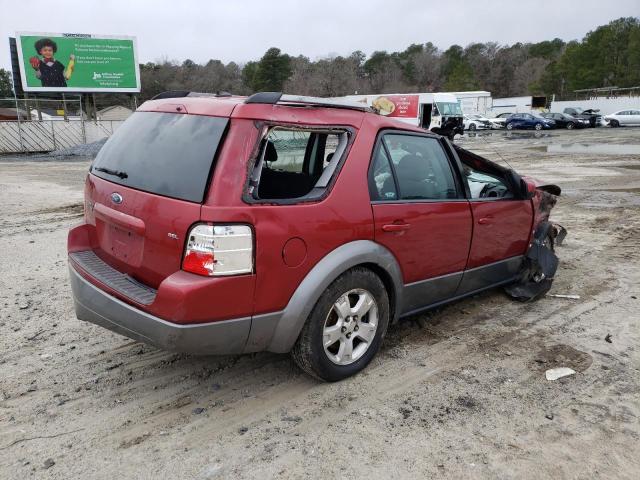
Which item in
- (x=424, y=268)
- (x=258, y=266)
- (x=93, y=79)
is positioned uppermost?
(x=93, y=79)

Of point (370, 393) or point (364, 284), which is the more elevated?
point (364, 284)

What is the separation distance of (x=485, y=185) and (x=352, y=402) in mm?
2563

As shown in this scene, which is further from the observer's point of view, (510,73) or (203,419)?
(510,73)

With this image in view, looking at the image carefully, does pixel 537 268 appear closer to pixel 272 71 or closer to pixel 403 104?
pixel 403 104

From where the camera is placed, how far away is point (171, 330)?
107 inches

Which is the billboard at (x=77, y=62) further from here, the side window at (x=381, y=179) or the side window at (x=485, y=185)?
the side window at (x=381, y=179)

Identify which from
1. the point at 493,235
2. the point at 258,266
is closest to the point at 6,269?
the point at 258,266

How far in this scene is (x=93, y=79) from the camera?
30547 mm

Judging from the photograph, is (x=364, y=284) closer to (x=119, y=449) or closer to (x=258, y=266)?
(x=258, y=266)

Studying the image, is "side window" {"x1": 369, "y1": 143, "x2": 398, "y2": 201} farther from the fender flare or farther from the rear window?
the rear window

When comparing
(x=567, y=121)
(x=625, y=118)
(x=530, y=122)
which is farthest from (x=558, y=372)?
(x=625, y=118)

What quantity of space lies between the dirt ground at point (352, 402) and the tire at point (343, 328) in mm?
138

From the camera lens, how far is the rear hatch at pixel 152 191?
2.79 metres

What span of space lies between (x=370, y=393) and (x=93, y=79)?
32255 mm
